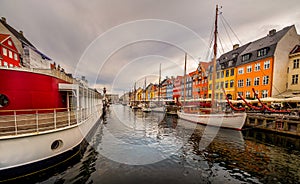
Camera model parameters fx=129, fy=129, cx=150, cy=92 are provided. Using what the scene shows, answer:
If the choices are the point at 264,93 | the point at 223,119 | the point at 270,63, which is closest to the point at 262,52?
the point at 270,63

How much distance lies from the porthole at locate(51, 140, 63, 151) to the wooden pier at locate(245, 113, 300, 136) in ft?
71.7

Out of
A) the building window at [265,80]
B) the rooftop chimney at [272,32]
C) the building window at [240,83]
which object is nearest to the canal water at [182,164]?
the building window at [265,80]

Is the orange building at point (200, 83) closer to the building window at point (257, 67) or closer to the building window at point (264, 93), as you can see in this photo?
the building window at point (257, 67)

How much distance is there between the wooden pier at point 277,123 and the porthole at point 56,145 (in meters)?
21.8

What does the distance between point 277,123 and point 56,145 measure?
22.4 m

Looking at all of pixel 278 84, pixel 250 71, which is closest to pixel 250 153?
pixel 278 84

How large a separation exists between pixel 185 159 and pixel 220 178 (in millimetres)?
2388

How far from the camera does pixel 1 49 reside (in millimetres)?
23156

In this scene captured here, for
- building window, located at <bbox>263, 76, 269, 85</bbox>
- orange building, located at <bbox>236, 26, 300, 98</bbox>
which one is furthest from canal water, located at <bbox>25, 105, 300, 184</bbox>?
building window, located at <bbox>263, 76, 269, 85</bbox>

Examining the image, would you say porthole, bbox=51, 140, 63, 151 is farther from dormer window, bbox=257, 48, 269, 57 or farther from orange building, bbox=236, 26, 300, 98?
dormer window, bbox=257, 48, 269, 57

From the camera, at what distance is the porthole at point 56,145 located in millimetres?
6917

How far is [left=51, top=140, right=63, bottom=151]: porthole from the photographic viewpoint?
6.92 metres

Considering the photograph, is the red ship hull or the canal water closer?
the canal water

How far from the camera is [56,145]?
709 centimetres
